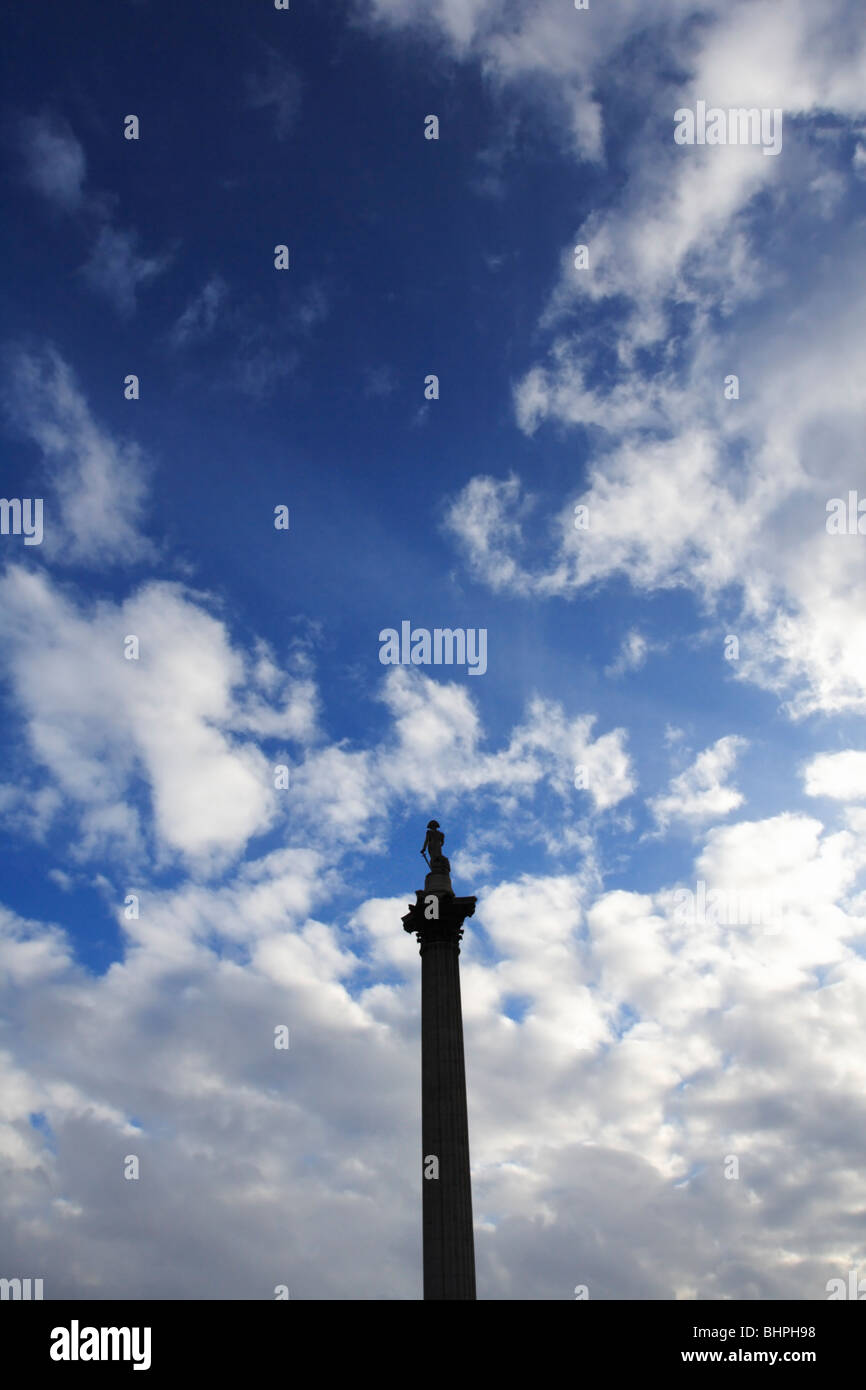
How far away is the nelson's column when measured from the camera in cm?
2977

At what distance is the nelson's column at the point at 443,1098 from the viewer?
29.8m

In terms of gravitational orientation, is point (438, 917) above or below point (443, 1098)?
above

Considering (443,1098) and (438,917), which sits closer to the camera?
(443,1098)

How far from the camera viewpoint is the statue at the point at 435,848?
37781 millimetres

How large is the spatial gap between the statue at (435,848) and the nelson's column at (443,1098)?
0.55 m

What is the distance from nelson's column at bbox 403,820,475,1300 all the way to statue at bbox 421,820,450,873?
21.5 inches

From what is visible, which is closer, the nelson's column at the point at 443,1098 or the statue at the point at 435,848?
the nelson's column at the point at 443,1098

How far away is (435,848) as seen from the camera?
3844 centimetres

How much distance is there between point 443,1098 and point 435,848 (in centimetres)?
983

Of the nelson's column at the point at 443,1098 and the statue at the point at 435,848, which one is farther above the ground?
the statue at the point at 435,848
